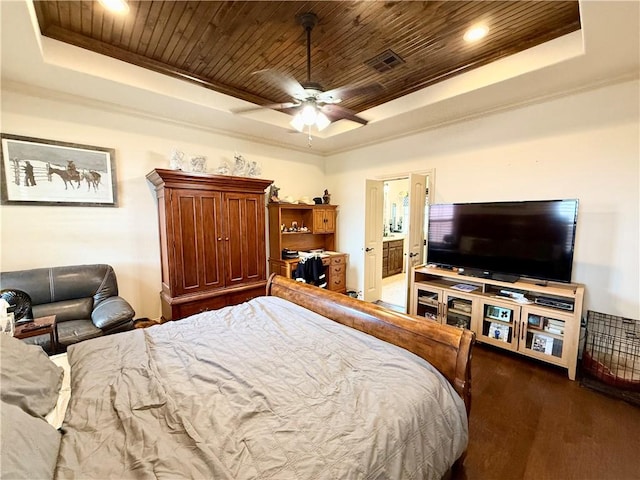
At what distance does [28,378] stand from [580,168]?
4.36 m

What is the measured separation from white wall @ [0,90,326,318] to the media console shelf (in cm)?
344

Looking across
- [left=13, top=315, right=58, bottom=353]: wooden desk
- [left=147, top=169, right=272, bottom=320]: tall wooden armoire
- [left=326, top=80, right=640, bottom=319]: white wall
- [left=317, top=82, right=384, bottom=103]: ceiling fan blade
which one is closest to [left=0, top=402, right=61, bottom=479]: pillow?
[left=13, top=315, right=58, bottom=353]: wooden desk

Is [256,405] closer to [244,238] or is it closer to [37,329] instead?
[37,329]

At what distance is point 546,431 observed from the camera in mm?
1876

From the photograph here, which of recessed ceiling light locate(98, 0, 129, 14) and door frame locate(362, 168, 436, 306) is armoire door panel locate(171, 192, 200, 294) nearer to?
recessed ceiling light locate(98, 0, 129, 14)

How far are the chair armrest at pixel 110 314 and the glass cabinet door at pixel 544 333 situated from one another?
3.82 metres

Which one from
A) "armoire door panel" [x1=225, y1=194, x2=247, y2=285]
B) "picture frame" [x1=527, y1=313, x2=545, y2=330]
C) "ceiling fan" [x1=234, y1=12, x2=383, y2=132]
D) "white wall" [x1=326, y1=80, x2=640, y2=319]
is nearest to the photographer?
"ceiling fan" [x1=234, y1=12, x2=383, y2=132]

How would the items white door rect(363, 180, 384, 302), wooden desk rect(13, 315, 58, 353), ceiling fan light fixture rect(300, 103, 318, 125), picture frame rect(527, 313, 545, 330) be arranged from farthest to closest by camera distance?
white door rect(363, 180, 384, 302) → picture frame rect(527, 313, 545, 330) → ceiling fan light fixture rect(300, 103, 318, 125) → wooden desk rect(13, 315, 58, 353)

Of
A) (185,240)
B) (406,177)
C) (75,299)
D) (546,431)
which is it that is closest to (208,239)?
(185,240)

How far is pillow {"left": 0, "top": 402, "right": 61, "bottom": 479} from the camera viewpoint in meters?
0.74

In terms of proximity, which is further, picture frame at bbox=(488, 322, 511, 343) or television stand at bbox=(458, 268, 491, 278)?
television stand at bbox=(458, 268, 491, 278)

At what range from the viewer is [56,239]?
290 centimetres

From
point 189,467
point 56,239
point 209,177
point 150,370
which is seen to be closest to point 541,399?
point 189,467

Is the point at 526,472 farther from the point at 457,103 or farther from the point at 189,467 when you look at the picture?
the point at 457,103
